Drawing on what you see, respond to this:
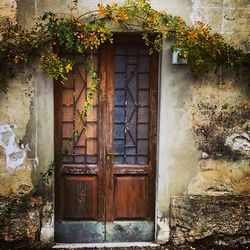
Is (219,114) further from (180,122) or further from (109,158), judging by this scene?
(109,158)

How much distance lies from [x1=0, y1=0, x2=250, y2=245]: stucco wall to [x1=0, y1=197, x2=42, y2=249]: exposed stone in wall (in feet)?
0.54

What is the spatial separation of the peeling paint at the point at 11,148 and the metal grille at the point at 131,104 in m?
1.22

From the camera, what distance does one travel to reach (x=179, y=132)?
543 centimetres

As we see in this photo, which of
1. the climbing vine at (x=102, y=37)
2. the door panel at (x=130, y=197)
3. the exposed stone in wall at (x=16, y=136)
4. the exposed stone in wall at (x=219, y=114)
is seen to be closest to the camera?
the climbing vine at (x=102, y=37)

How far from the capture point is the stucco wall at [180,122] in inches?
205

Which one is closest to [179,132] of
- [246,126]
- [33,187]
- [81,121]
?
[246,126]

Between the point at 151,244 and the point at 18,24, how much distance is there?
3.32m

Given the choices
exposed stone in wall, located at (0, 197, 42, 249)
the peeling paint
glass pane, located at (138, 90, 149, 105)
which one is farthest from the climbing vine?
exposed stone in wall, located at (0, 197, 42, 249)

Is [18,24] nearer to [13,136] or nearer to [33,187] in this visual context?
[13,136]

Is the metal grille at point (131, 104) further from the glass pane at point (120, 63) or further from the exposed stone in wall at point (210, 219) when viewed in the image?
the exposed stone in wall at point (210, 219)

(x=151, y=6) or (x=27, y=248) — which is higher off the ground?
(x=151, y=6)

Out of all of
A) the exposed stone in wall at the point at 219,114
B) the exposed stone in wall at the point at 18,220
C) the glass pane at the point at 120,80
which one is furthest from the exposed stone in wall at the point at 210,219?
the exposed stone in wall at the point at 18,220

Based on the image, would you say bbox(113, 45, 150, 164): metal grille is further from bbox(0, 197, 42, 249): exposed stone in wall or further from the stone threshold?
bbox(0, 197, 42, 249): exposed stone in wall

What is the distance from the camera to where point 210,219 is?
216 inches
